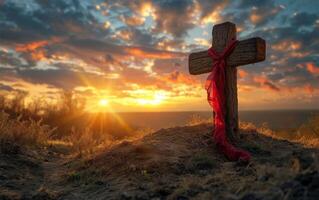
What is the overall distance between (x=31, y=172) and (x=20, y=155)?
1.10 meters

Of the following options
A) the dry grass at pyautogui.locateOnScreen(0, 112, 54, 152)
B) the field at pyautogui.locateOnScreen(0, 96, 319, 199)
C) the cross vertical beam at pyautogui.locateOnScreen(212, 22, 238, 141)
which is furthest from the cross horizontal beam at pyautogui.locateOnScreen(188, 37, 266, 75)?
the dry grass at pyautogui.locateOnScreen(0, 112, 54, 152)

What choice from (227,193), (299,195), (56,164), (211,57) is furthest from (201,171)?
(56,164)

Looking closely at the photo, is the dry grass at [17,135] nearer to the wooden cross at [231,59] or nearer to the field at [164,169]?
the field at [164,169]

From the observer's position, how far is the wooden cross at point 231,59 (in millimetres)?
7689

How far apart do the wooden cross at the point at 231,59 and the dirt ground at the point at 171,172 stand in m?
0.67

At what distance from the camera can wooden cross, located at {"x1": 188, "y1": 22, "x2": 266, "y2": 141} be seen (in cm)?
769

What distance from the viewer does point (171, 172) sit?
6.20 m

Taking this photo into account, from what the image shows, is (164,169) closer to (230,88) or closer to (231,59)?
(230,88)

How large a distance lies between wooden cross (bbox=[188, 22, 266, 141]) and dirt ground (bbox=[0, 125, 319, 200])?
67cm

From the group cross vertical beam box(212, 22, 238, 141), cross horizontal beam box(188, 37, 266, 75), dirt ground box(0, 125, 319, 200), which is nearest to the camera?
dirt ground box(0, 125, 319, 200)

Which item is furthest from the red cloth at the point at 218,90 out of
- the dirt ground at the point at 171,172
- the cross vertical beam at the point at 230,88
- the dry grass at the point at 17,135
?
the dry grass at the point at 17,135

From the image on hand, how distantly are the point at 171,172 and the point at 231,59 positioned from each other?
3.22 metres

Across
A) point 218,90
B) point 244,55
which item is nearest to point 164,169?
point 218,90

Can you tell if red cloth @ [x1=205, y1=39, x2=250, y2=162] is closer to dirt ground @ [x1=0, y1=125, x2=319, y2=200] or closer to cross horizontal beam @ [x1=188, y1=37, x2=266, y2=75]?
cross horizontal beam @ [x1=188, y1=37, x2=266, y2=75]
